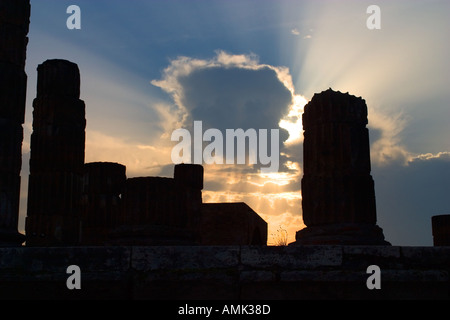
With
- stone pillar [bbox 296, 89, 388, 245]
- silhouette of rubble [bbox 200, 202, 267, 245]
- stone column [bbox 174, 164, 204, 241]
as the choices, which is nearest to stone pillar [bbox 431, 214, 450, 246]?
stone pillar [bbox 296, 89, 388, 245]

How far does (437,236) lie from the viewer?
48.4 ft

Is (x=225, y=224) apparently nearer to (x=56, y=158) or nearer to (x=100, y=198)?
→ (x=100, y=198)

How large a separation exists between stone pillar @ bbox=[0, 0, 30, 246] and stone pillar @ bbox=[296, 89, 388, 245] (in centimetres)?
506

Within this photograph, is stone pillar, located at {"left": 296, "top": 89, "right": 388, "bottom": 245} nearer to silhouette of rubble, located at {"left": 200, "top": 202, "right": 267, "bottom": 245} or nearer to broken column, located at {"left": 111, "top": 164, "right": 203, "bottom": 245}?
broken column, located at {"left": 111, "top": 164, "right": 203, "bottom": 245}

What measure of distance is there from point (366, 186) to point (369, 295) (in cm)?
306

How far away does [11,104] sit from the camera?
990cm

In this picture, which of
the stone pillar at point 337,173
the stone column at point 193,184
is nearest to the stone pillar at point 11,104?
the stone pillar at point 337,173

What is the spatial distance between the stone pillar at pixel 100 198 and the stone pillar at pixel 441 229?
29.4ft

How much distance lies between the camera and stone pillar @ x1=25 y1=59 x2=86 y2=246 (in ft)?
46.6

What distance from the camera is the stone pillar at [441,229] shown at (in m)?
14.5

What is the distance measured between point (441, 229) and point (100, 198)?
32.1 ft

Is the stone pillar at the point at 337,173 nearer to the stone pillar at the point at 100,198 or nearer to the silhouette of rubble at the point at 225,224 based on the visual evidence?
the stone pillar at the point at 100,198
